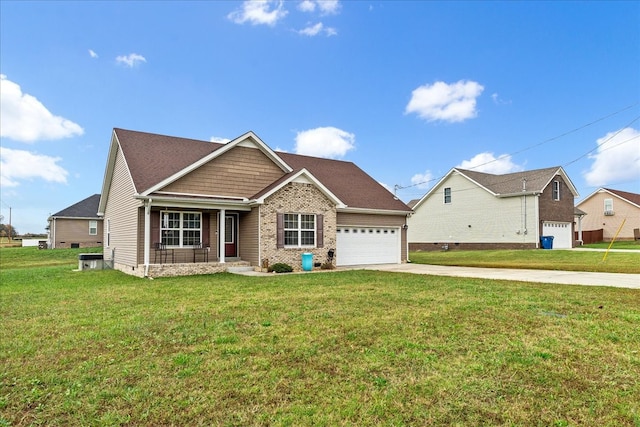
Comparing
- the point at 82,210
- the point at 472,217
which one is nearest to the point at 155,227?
the point at 82,210

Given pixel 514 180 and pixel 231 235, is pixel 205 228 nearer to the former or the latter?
pixel 231 235

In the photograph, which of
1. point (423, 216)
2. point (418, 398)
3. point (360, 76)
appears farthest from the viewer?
point (423, 216)

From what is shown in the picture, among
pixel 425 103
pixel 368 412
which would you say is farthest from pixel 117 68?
pixel 368 412

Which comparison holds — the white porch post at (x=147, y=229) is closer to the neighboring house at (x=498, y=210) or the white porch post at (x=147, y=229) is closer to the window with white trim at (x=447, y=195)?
the neighboring house at (x=498, y=210)

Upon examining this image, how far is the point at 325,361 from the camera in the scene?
4.62m

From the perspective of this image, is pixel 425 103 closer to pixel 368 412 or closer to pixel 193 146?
pixel 193 146

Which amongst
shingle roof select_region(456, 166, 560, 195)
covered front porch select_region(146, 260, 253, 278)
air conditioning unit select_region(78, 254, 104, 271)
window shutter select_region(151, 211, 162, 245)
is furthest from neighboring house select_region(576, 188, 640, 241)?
air conditioning unit select_region(78, 254, 104, 271)

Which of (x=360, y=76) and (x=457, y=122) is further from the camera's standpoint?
(x=457, y=122)

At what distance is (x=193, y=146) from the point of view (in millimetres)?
19000

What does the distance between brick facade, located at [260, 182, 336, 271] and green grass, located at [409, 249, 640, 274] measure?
6.65 meters

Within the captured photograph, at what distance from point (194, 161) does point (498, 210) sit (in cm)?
2425

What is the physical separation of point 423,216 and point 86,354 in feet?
111

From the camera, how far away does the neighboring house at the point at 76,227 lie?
34050 mm

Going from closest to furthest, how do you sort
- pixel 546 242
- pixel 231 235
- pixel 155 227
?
pixel 155 227
pixel 231 235
pixel 546 242
